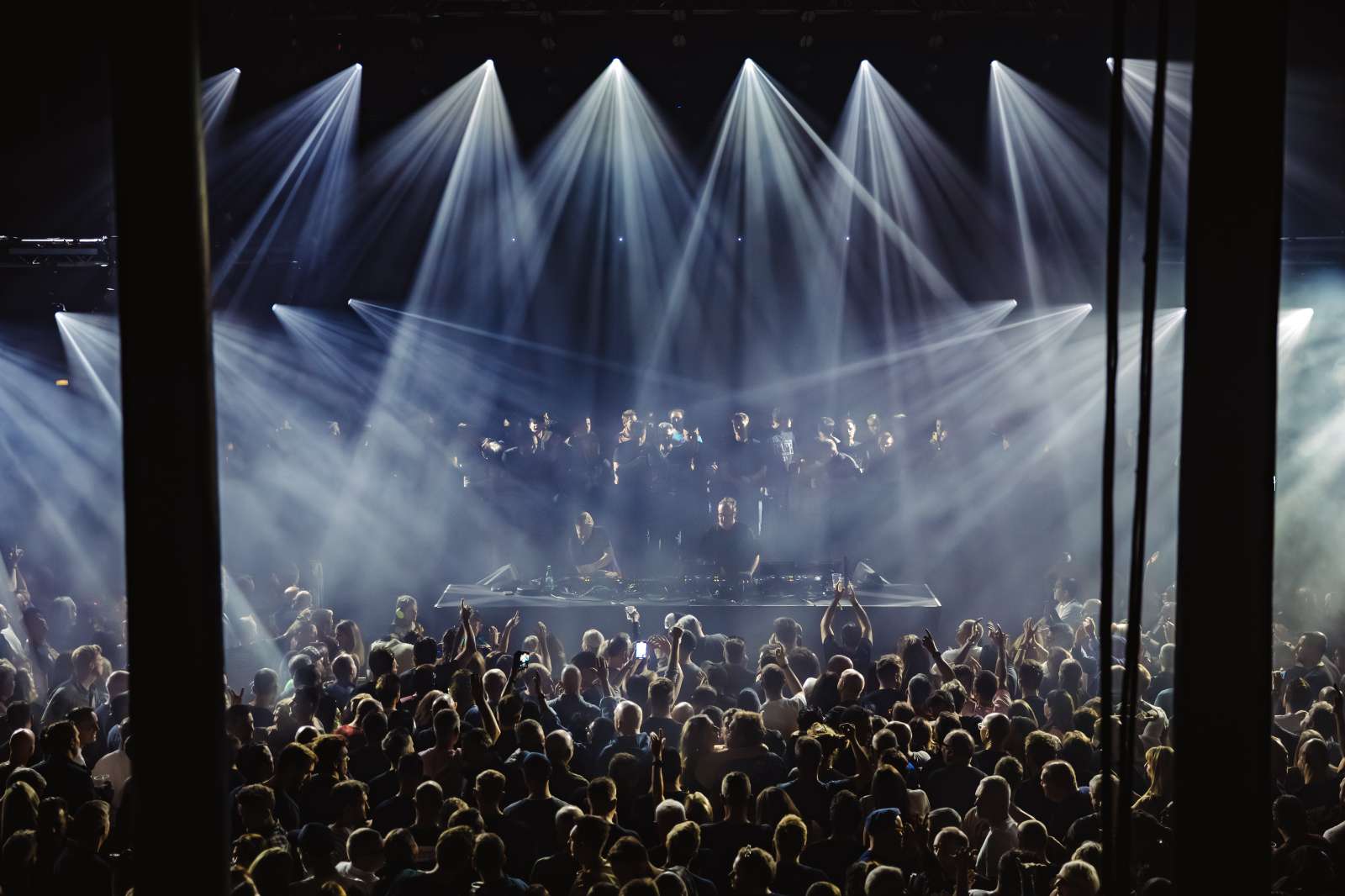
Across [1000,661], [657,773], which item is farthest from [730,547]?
[657,773]

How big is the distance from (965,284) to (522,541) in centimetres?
728

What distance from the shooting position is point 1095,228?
48.8 feet

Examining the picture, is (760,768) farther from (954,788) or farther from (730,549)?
(730,549)

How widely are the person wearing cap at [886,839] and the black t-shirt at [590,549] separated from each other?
8411 millimetres

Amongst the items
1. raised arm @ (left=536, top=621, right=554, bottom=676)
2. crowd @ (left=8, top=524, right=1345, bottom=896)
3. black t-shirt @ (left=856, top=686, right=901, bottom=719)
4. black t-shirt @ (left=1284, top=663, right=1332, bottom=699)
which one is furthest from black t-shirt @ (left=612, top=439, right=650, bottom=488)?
black t-shirt @ (left=1284, top=663, right=1332, bottom=699)

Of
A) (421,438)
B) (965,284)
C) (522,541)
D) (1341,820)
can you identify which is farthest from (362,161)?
(1341,820)

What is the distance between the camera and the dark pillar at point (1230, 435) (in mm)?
2061

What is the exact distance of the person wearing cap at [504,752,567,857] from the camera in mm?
4730

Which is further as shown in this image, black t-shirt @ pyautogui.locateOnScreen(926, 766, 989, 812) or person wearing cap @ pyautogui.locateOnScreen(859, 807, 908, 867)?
black t-shirt @ pyautogui.locateOnScreen(926, 766, 989, 812)

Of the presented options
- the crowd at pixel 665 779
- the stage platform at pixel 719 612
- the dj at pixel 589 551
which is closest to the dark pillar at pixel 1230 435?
the crowd at pixel 665 779

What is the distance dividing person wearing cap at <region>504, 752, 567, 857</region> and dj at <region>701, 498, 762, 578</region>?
7335mm

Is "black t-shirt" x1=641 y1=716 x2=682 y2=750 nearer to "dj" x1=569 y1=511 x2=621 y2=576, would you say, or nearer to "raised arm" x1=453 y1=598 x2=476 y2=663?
"raised arm" x1=453 y1=598 x2=476 y2=663

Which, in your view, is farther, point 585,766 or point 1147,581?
point 1147,581

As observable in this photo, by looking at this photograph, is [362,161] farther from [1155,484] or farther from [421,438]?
[1155,484]
